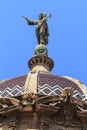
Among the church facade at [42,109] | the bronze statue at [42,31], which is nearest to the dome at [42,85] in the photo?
the church facade at [42,109]

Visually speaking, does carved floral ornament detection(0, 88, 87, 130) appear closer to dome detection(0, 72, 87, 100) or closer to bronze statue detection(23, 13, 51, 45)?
dome detection(0, 72, 87, 100)

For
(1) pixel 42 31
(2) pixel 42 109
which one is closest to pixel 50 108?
(2) pixel 42 109

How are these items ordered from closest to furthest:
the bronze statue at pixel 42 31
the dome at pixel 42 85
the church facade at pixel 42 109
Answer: the church facade at pixel 42 109, the dome at pixel 42 85, the bronze statue at pixel 42 31

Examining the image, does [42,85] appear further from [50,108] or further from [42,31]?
[42,31]

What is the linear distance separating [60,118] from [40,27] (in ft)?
40.8

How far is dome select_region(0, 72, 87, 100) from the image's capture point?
29.2m

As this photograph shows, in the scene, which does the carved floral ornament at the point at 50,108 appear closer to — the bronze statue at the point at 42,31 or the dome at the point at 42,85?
the dome at the point at 42,85

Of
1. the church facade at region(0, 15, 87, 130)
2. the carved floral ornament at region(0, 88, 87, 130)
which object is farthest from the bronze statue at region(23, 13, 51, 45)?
the carved floral ornament at region(0, 88, 87, 130)

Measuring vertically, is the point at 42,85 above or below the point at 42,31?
below

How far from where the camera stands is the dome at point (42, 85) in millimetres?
29203

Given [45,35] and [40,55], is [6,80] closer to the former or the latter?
[40,55]

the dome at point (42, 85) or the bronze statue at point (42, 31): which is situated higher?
the bronze statue at point (42, 31)

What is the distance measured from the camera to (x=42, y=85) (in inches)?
1174

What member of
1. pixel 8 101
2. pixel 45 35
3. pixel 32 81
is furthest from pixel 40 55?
pixel 8 101
